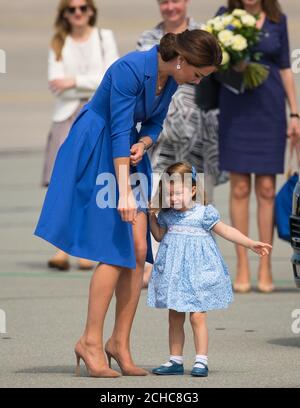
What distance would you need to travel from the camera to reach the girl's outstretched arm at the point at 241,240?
752 centimetres

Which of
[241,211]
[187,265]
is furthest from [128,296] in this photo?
[241,211]

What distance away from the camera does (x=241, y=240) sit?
7.59 m

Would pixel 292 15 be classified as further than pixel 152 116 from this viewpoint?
Yes

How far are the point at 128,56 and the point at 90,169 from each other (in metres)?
0.55

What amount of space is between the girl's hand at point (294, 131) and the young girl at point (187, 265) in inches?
125

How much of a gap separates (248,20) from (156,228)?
3.08 meters

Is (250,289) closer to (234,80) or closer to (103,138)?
(234,80)

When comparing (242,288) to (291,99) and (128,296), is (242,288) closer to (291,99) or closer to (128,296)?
(291,99)

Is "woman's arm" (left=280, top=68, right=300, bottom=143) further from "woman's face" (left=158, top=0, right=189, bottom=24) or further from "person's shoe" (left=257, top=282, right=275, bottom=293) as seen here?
"person's shoe" (left=257, top=282, right=275, bottom=293)

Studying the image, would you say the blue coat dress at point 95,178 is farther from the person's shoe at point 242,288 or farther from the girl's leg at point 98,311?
the person's shoe at point 242,288

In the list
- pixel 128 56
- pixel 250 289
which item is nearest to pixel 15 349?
pixel 128 56

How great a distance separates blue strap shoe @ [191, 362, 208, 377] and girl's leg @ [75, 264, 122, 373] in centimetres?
40

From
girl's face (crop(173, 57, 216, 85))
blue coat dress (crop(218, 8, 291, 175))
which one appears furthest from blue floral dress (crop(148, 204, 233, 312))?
blue coat dress (crop(218, 8, 291, 175))
